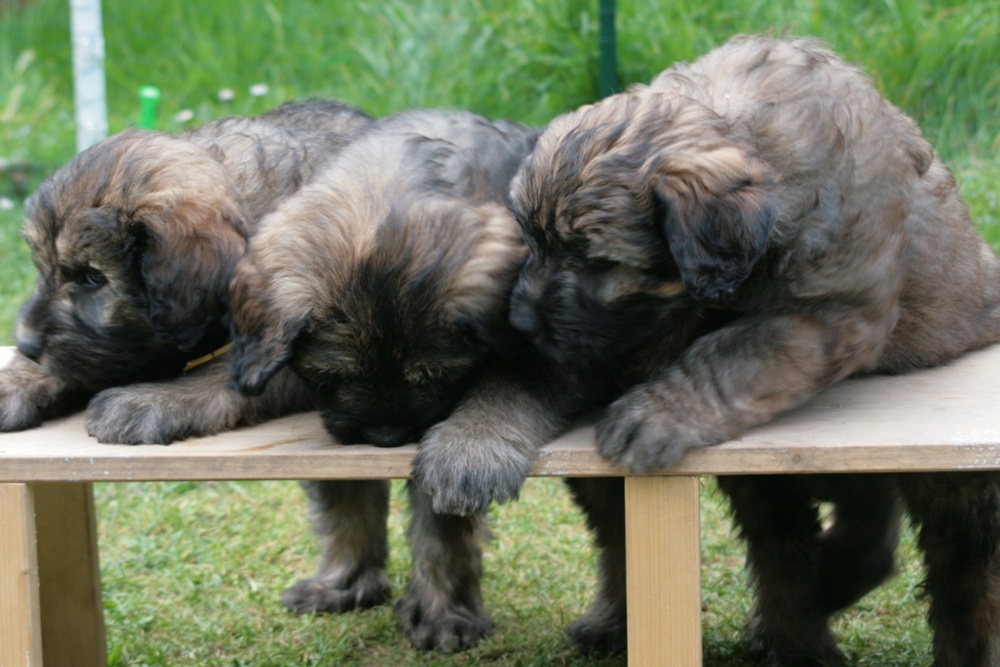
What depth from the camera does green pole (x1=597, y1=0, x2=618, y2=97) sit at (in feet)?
26.8

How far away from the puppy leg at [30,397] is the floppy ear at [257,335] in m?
0.76

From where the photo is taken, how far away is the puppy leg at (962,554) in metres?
3.70

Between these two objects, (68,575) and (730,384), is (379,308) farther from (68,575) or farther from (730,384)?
(68,575)

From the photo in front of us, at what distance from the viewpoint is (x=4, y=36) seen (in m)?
12.5

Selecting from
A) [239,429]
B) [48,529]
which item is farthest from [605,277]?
[48,529]

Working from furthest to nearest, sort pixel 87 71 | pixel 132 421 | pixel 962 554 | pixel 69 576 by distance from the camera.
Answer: pixel 87 71, pixel 69 576, pixel 962 554, pixel 132 421

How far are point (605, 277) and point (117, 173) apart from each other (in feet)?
4.95

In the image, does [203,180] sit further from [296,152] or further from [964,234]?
[964,234]

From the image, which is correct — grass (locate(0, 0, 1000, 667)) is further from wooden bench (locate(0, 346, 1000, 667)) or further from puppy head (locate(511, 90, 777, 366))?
puppy head (locate(511, 90, 777, 366))

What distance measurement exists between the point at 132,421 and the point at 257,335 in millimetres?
478

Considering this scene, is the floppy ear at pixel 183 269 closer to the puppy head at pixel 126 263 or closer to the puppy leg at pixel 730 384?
the puppy head at pixel 126 263

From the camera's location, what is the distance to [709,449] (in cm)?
328

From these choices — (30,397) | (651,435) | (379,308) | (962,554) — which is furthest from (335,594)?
(962,554)

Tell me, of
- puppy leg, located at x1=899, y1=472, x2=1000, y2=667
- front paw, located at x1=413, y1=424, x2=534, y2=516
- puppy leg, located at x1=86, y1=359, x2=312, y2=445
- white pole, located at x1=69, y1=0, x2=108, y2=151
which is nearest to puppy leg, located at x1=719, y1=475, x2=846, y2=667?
puppy leg, located at x1=899, y1=472, x2=1000, y2=667
